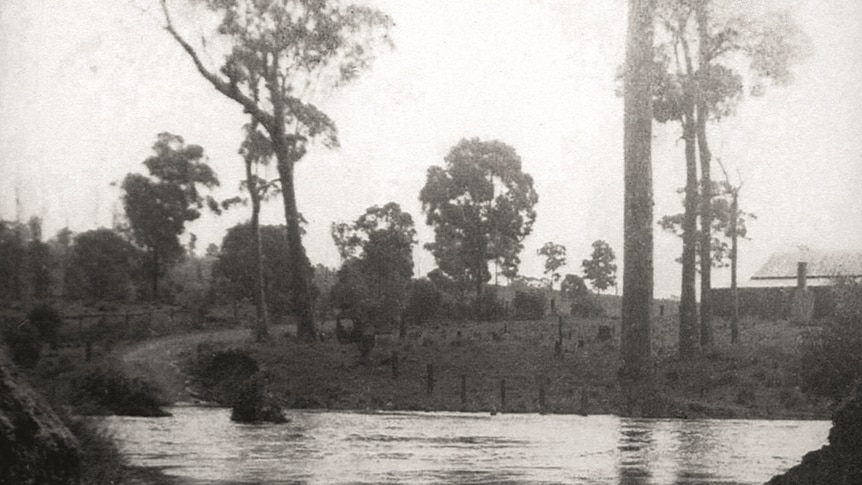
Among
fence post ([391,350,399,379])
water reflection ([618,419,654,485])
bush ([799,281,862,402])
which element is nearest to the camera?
water reflection ([618,419,654,485])

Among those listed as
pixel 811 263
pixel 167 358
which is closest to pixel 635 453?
pixel 167 358

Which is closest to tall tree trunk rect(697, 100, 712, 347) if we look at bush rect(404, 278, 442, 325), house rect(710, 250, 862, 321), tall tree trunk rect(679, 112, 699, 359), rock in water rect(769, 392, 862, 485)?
tall tree trunk rect(679, 112, 699, 359)

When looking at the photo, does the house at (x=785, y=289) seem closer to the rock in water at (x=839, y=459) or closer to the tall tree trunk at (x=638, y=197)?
the tall tree trunk at (x=638, y=197)

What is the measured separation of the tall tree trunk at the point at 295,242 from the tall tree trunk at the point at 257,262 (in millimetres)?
1414

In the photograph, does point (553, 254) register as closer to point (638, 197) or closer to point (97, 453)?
point (638, 197)

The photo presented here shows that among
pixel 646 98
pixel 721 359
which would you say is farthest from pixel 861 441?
pixel 721 359

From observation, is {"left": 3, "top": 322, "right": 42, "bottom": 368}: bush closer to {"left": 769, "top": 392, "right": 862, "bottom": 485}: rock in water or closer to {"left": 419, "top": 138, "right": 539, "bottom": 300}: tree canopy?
{"left": 419, "top": 138, "right": 539, "bottom": 300}: tree canopy

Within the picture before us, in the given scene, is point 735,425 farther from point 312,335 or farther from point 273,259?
point 273,259

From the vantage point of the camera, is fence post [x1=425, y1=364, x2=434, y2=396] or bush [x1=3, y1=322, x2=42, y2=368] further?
fence post [x1=425, y1=364, x2=434, y2=396]

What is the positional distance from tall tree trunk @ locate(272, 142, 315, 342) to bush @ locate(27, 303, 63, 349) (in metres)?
6.68

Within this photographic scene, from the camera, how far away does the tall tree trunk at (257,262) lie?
28.2m

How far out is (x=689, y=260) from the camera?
3086 centimetres

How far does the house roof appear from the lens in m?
30.3

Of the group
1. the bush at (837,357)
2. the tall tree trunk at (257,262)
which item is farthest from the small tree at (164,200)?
the bush at (837,357)
